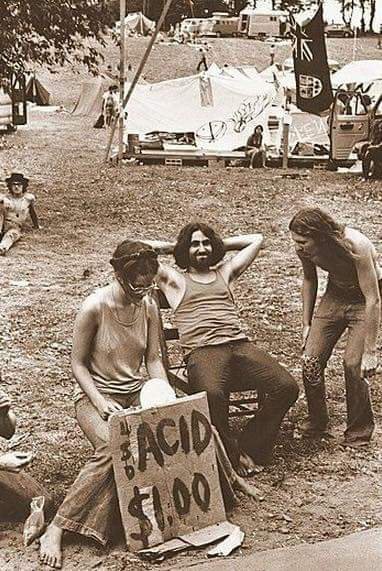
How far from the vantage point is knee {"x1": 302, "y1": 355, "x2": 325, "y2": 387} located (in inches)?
240

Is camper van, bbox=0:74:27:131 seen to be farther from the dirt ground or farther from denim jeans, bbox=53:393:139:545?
denim jeans, bbox=53:393:139:545

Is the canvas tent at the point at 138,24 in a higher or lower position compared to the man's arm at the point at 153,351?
higher

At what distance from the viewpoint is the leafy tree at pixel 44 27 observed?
13.5 m

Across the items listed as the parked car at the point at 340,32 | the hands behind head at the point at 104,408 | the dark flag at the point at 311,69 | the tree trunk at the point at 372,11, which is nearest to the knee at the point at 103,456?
the hands behind head at the point at 104,408

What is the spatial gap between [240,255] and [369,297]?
2.86ft

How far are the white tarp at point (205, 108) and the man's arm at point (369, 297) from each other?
17157mm

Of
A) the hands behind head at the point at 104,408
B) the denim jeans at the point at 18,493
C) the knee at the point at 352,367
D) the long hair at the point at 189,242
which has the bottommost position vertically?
the denim jeans at the point at 18,493

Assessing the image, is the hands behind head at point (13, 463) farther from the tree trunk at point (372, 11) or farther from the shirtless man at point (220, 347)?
the tree trunk at point (372, 11)

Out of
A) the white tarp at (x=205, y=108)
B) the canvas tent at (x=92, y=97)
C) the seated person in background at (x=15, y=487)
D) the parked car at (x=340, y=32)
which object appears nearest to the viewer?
the seated person in background at (x=15, y=487)

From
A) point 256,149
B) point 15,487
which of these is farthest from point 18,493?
point 256,149

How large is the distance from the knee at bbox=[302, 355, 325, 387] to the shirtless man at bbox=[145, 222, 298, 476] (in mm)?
479

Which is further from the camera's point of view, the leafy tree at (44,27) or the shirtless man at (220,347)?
the leafy tree at (44,27)

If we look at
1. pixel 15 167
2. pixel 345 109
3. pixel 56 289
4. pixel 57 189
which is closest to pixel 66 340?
pixel 56 289

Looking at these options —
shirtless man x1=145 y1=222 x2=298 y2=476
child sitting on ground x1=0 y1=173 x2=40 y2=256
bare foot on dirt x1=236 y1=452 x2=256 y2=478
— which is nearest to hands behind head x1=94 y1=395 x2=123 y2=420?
shirtless man x1=145 y1=222 x2=298 y2=476
